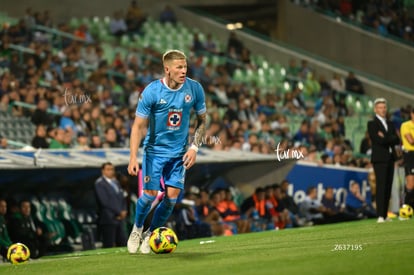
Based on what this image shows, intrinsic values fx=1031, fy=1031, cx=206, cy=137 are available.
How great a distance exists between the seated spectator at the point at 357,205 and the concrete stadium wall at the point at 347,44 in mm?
12727

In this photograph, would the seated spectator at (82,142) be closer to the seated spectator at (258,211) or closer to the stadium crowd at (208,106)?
the stadium crowd at (208,106)

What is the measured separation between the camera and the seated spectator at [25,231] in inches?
647

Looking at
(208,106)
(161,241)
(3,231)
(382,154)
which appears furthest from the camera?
(208,106)

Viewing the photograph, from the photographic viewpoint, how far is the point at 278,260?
32.5 feet

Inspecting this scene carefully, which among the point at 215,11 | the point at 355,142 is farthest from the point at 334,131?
the point at 215,11

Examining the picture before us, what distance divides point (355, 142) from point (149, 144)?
53.9 ft

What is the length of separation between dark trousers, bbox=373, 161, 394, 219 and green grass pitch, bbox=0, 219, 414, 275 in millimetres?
3705

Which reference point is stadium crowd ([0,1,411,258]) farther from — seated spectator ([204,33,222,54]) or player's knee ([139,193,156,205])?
player's knee ([139,193,156,205])

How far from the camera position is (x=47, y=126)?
21.0 m

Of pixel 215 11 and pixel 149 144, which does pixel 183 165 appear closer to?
pixel 149 144

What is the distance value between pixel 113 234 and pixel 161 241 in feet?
22.0

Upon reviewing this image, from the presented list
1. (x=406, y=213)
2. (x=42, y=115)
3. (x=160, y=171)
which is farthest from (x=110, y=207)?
(x=160, y=171)

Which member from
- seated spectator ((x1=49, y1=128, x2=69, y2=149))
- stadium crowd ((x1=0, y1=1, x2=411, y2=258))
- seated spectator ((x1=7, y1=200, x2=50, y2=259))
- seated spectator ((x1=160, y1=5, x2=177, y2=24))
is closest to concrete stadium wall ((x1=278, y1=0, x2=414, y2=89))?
stadium crowd ((x1=0, y1=1, x2=411, y2=258))

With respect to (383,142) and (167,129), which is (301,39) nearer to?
(383,142)
